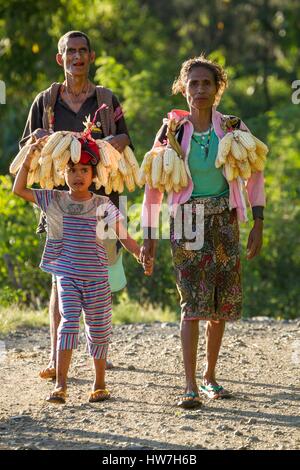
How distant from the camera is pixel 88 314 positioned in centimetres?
643

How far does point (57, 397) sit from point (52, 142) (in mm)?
1481

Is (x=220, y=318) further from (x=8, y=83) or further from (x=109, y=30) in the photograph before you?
(x=109, y=30)

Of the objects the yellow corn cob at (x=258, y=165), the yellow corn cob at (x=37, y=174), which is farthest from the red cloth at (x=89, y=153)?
the yellow corn cob at (x=258, y=165)

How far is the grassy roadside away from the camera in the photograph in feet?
30.6

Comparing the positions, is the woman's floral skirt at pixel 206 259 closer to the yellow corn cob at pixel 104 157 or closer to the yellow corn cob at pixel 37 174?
the yellow corn cob at pixel 104 157

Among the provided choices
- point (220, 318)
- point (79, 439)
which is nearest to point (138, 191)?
point (220, 318)

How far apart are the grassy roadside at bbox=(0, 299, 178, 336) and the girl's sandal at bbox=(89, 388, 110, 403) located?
→ 2.59 meters

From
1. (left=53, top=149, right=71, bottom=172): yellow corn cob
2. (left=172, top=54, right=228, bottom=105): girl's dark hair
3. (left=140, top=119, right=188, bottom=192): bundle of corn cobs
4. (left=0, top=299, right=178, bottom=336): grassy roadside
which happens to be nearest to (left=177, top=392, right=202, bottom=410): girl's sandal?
(left=140, top=119, right=188, bottom=192): bundle of corn cobs

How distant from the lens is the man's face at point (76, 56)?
22.9ft

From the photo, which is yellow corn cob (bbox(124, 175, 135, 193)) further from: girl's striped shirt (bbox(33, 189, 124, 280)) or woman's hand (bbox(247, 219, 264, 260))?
woman's hand (bbox(247, 219, 264, 260))

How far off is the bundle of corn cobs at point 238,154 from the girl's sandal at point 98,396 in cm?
145

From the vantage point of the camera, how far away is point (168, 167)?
6.38 meters

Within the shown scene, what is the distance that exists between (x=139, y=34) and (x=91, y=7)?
469 cm

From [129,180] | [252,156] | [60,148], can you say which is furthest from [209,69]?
[60,148]
